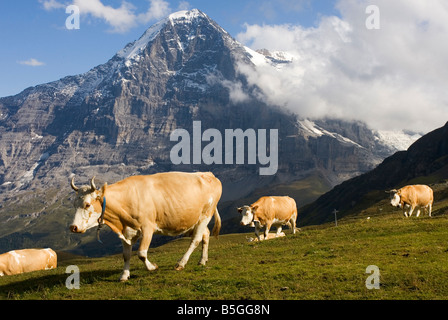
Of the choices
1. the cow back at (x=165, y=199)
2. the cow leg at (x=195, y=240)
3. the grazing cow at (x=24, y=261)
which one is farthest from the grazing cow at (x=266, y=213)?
the grazing cow at (x=24, y=261)

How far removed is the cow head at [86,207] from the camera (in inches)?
649

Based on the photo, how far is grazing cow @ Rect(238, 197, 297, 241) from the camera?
35.4 meters

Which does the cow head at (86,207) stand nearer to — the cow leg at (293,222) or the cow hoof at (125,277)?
the cow hoof at (125,277)

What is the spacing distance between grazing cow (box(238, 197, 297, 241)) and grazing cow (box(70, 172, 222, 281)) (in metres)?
15.7

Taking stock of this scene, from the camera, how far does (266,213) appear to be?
121 feet

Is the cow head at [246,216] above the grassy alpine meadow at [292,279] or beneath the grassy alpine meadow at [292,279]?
above

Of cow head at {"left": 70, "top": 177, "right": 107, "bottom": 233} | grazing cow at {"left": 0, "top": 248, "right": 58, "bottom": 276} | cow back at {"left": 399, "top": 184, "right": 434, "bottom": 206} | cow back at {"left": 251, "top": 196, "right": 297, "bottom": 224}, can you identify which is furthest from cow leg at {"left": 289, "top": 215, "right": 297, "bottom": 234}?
cow head at {"left": 70, "top": 177, "right": 107, "bottom": 233}

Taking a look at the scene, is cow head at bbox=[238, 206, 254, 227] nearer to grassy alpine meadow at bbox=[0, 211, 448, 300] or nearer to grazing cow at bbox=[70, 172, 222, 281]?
grassy alpine meadow at bbox=[0, 211, 448, 300]

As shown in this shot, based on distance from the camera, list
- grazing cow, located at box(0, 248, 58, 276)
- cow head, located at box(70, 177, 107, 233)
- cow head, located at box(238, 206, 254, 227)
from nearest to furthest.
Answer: cow head, located at box(70, 177, 107, 233) < grazing cow, located at box(0, 248, 58, 276) < cow head, located at box(238, 206, 254, 227)

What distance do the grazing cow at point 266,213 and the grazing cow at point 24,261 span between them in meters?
18.5

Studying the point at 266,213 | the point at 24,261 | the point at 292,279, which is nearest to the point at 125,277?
the point at 292,279
